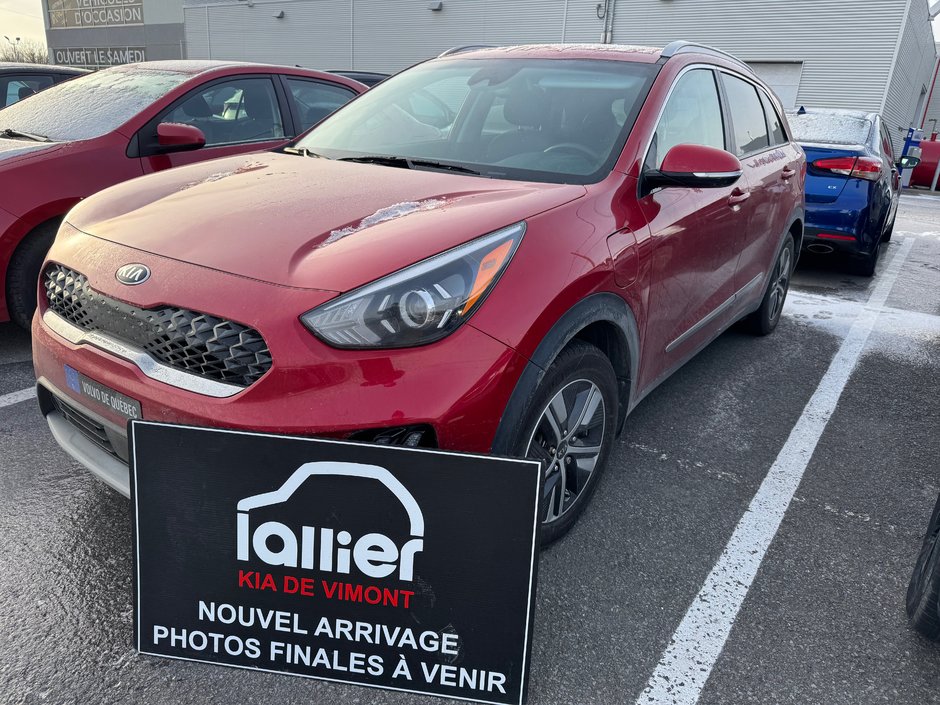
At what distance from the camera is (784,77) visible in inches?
826

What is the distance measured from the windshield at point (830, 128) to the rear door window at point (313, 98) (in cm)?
426

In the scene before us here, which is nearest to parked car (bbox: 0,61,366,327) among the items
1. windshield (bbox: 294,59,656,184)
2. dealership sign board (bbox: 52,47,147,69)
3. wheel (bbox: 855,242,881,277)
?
windshield (bbox: 294,59,656,184)

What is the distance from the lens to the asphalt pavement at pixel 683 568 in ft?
6.25

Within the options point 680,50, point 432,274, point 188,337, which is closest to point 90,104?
point 188,337

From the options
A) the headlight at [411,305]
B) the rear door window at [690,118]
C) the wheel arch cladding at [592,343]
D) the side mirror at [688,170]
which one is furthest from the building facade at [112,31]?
the headlight at [411,305]

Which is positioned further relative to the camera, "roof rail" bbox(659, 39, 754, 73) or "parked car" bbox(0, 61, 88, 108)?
"parked car" bbox(0, 61, 88, 108)

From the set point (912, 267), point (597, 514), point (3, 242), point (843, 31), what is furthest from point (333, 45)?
point (597, 514)

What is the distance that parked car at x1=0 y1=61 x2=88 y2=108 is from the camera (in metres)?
6.51

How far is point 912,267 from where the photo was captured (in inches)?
301

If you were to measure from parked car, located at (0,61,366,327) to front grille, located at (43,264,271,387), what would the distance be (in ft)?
6.80

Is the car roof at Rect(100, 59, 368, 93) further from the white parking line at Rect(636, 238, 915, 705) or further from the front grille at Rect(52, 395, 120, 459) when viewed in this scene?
the white parking line at Rect(636, 238, 915, 705)

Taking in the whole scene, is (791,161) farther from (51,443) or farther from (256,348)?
(51,443)

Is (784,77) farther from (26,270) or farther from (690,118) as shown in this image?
(26,270)

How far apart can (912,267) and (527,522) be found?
7656 mm
